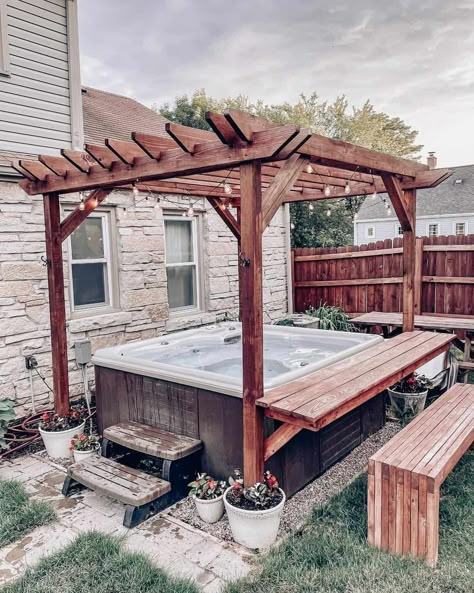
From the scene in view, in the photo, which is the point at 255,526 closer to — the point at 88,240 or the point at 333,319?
the point at 88,240

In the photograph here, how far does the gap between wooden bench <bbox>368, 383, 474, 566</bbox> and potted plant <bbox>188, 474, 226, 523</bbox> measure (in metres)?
0.95

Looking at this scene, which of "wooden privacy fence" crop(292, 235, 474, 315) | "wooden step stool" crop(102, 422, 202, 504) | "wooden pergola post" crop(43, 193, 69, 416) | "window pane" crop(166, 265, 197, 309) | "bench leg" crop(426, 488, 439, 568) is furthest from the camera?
"wooden privacy fence" crop(292, 235, 474, 315)

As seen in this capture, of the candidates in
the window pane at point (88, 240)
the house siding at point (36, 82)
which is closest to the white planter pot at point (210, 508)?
the window pane at point (88, 240)

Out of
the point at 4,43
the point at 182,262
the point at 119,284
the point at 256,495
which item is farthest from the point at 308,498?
the point at 4,43

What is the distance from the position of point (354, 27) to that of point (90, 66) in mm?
7519

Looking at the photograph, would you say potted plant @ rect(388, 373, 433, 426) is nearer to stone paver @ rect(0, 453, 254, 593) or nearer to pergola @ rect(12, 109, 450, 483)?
pergola @ rect(12, 109, 450, 483)

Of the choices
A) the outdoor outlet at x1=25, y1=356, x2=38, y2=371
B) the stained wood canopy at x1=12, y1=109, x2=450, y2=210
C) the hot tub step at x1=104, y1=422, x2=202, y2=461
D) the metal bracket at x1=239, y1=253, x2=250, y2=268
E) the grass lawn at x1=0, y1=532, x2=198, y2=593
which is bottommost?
the grass lawn at x1=0, y1=532, x2=198, y2=593

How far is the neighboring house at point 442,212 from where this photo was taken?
17.8 meters

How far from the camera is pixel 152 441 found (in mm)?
3459

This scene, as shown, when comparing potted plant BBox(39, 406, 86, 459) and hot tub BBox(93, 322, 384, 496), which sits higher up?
hot tub BBox(93, 322, 384, 496)

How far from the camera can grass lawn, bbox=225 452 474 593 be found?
7.50 feet

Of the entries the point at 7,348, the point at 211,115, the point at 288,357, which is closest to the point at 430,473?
the point at 211,115

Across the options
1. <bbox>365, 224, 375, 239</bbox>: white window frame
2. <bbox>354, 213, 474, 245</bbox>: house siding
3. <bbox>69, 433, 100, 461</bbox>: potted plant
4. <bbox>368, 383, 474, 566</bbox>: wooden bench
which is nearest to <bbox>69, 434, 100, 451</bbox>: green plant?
<bbox>69, 433, 100, 461</bbox>: potted plant

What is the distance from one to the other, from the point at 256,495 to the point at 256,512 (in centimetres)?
13
